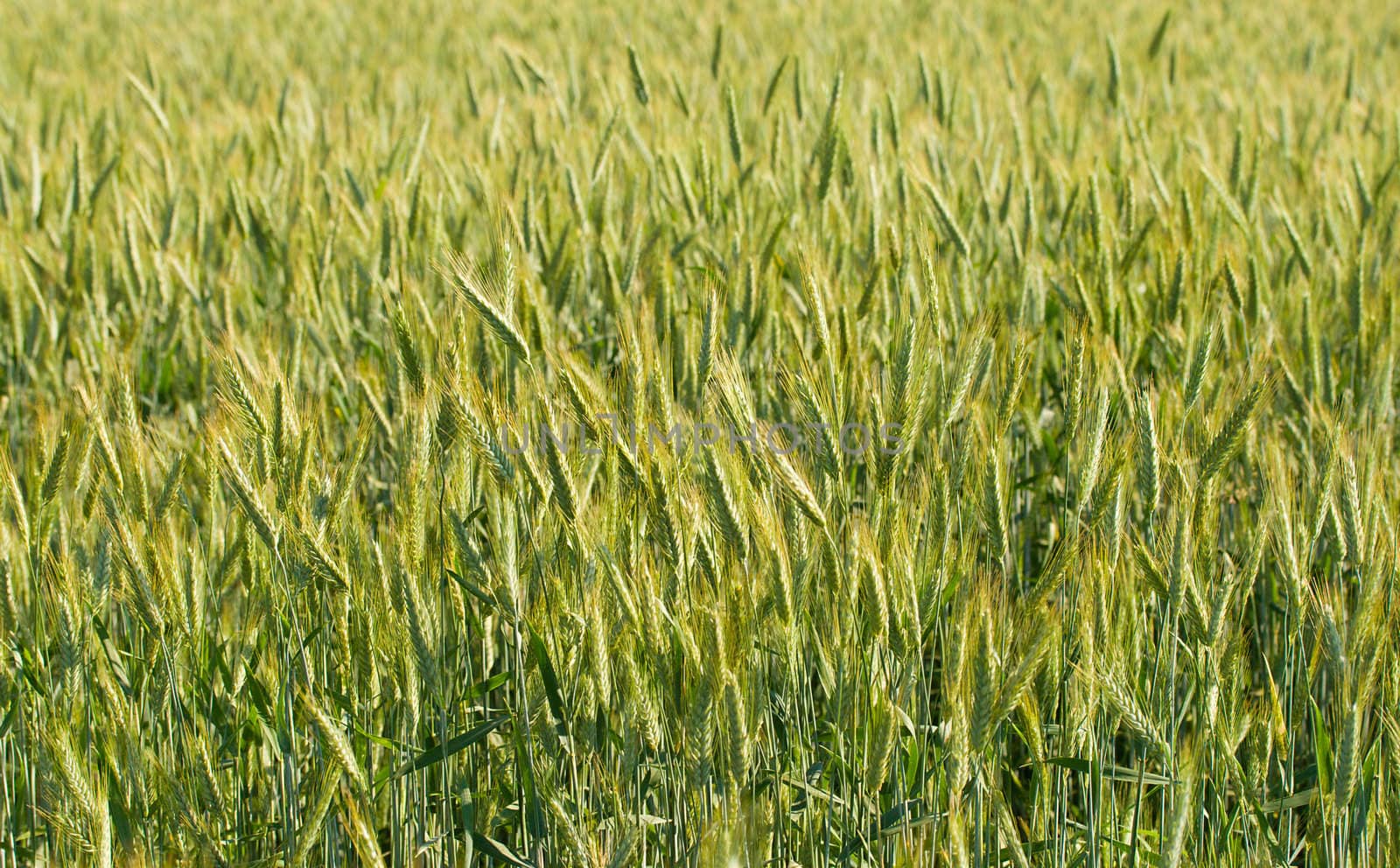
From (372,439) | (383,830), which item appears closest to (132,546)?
(383,830)

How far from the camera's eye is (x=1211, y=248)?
100 inches

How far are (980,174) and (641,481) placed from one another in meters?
1.77

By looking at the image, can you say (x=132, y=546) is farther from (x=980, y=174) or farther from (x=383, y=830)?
(x=980, y=174)

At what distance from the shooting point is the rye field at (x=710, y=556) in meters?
1.30

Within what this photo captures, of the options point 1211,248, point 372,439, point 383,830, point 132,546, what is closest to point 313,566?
point 132,546

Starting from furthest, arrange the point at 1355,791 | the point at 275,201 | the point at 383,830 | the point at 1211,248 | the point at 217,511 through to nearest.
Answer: the point at 275,201 < the point at 1211,248 < the point at 217,511 < the point at 383,830 < the point at 1355,791

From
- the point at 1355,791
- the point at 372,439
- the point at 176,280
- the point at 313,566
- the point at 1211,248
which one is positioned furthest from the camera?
the point at 176,280

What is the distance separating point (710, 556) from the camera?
131 cm

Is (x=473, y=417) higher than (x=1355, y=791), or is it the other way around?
(x=473, y=417)

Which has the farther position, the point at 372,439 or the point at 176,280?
the point at 176,280

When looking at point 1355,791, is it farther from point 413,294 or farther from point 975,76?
point 975,76

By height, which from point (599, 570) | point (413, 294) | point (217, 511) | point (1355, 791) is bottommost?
point (1355, 791)

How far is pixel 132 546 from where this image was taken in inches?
53.4

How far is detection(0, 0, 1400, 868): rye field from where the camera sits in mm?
1299
